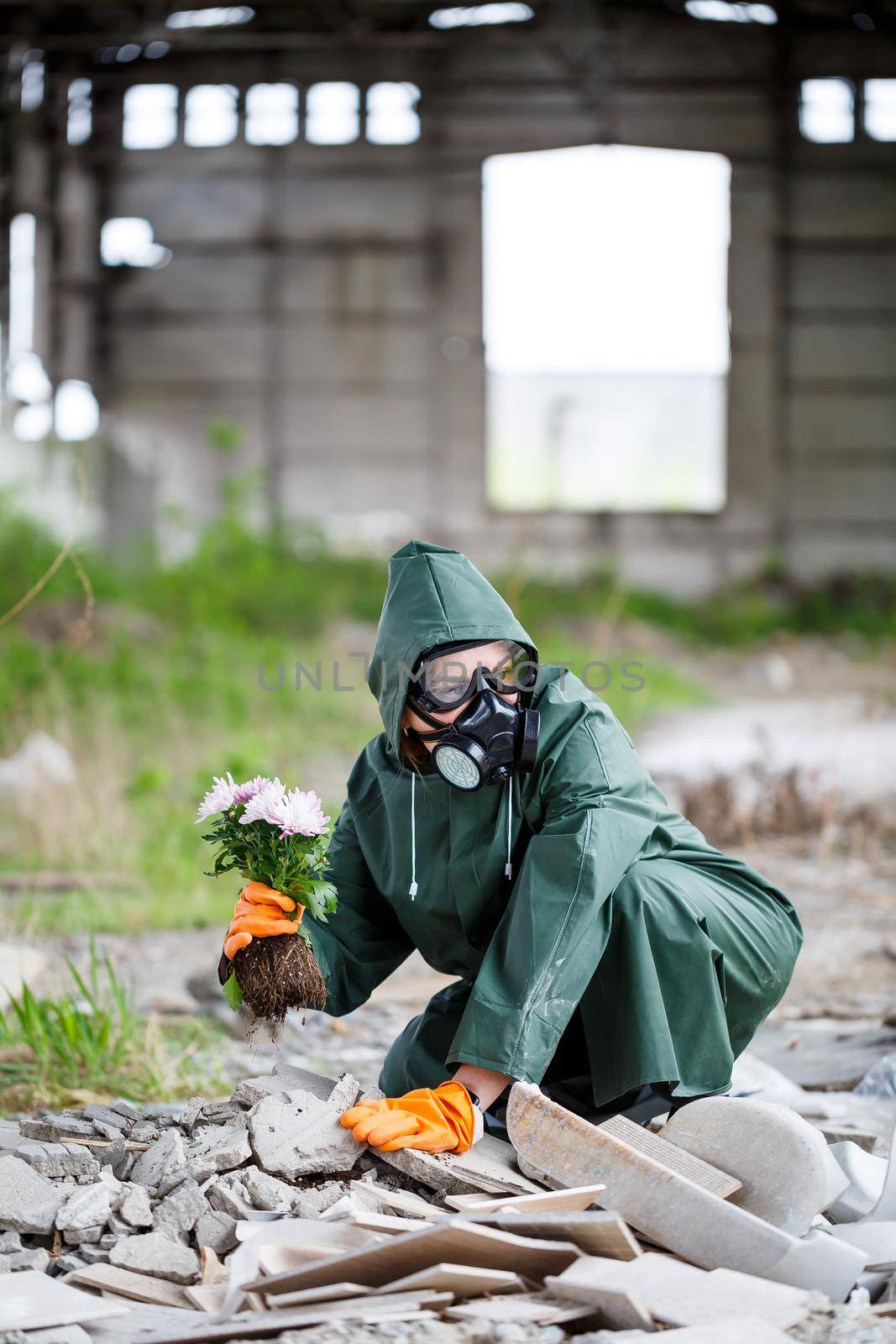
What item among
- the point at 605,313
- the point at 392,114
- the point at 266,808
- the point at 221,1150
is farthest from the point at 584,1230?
the point at 392,114

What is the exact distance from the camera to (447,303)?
14.5 metres

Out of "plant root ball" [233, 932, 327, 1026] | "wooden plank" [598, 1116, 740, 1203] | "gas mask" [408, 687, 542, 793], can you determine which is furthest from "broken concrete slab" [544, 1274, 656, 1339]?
"gas mask" [408, 687, 542, 793]

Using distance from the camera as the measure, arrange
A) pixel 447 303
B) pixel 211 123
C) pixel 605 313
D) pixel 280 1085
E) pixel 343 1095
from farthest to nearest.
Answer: pixel 211 123
pixel 447 303
pixel 605 313
pixel 280 1085
pixel 343 1095

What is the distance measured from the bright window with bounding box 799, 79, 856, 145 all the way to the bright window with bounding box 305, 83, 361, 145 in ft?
16.8

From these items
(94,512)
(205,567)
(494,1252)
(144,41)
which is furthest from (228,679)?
(144,41)

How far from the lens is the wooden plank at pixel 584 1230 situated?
181cm

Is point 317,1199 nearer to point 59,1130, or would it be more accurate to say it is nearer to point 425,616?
point 59,1130

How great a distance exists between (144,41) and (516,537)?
658 centimetres

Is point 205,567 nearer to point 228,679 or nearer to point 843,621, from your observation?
point 228,679

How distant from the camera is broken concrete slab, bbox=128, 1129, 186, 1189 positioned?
2.11 metres

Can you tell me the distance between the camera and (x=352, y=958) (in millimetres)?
2590

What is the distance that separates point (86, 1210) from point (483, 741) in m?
1.00

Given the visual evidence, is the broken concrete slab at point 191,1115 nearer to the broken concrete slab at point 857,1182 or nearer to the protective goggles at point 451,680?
the protective goggles at point 451,680

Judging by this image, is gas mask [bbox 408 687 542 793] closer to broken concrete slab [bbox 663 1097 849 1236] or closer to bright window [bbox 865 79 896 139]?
broken concrete slab [bbox 663 1097 849 1236]
